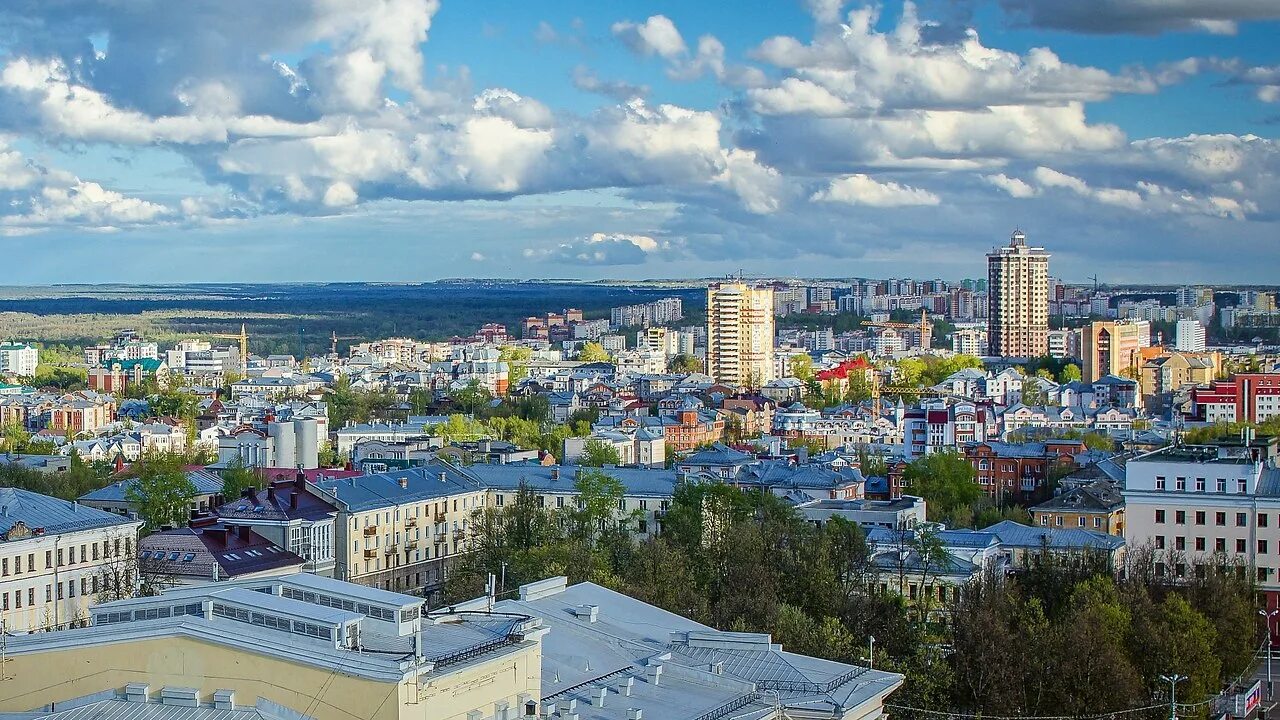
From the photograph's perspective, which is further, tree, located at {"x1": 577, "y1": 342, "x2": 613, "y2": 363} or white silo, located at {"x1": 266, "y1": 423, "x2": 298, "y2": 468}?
tree, located at {"x1": 577, "y1": 342, "x2": 613, "y2": 363}

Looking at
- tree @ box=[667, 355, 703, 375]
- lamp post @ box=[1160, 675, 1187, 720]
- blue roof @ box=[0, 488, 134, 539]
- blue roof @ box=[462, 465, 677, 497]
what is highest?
blue roof @ box=[0, 488, 134, 539]

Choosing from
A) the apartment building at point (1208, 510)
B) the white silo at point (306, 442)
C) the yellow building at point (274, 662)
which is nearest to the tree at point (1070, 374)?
the white silo at point (306, 442)

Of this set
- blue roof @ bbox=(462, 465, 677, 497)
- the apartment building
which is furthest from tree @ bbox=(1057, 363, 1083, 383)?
the apartment building

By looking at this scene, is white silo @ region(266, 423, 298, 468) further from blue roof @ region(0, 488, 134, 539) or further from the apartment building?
the apartment building

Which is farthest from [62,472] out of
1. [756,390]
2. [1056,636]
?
[756,390]

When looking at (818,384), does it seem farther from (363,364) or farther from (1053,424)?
(363,364)

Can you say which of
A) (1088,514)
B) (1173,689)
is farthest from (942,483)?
(1173,689)

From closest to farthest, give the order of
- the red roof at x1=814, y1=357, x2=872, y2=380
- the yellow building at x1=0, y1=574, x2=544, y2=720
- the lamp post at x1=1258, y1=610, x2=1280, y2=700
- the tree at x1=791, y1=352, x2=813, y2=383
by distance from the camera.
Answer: the yellow building at x1=0, y1=574, x2=544, y2=720 → the lamp post at x1=1258, y1=610, x2=1280, y2=700 → the red roof at x1=814, y1=357, x2=872, y2=380 → the tree at x1=791, y1=352, x2=813, y2=383
